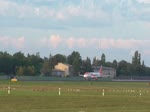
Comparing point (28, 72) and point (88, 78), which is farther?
point (28, 72)

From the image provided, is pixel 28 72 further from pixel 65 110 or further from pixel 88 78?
pixel 65 110

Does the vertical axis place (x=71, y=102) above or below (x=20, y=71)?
below

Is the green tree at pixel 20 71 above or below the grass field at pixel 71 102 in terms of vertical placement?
above

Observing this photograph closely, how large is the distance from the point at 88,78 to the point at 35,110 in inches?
5422

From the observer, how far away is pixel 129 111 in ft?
117

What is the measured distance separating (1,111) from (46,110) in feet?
11.0

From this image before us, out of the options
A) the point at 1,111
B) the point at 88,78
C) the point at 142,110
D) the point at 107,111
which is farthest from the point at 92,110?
the point at 88,78

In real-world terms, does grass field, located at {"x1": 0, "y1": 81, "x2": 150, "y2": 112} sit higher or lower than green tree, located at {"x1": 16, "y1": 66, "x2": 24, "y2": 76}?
lower

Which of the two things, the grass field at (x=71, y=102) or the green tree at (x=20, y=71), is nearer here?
the grass field at (x=71, y=102)

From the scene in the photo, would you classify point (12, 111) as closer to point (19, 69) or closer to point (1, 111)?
point (1, 111)

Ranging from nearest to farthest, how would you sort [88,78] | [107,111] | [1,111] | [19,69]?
[1,111] < [107,111] < [88,78] < [19,69]

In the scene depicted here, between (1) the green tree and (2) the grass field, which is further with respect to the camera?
(1) the green tree

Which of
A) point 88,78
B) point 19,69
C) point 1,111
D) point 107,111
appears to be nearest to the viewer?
point 1,111

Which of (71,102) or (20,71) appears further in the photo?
(20,71)
